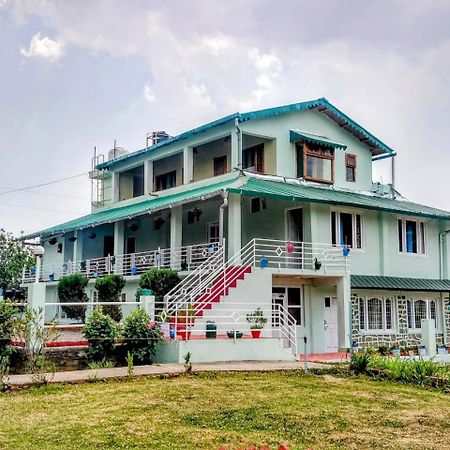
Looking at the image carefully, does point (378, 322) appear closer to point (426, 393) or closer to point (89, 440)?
point (426, 393)

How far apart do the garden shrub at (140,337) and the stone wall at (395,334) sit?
29.0 feet

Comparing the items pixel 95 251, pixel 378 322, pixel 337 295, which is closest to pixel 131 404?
pixel 337 295

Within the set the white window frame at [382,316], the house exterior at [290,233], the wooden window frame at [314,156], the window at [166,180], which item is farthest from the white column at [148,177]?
the white window frame at [382,316]

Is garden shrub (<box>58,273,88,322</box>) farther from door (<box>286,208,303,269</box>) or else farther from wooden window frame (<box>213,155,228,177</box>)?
door (<box>286,208,303,269</box>)

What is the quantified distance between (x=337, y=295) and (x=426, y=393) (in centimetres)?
1007

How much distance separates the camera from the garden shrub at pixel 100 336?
50.8 feet

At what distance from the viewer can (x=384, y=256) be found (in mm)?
24750

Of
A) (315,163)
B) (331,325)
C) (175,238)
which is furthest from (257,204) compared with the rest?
(331,325)

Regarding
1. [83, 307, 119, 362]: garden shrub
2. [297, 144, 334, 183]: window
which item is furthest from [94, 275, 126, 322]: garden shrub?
[297, 144, 334, 183]: window

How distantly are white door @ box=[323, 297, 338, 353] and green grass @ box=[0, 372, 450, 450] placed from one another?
383 inches

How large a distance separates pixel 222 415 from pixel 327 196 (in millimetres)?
14850

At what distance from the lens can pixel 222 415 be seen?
9477 millimetres

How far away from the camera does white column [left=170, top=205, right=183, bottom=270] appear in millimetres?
23438

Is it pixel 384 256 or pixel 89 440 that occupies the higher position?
pixel 384 256
